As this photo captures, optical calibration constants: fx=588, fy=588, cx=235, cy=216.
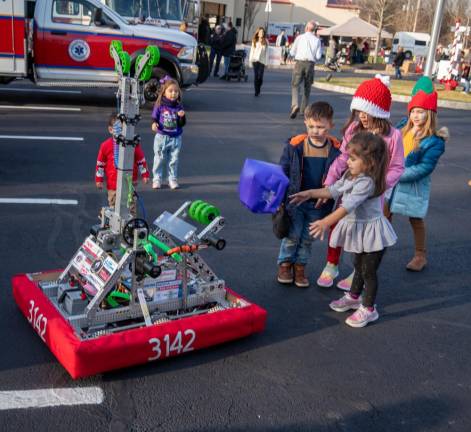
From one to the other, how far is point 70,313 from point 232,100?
12764 mm

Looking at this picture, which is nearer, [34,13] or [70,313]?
[70,313]

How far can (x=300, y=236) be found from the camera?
194 inches

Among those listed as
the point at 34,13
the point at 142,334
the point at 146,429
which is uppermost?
the point at 34,13

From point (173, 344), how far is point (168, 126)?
13.5ft

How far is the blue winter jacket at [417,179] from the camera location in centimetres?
528

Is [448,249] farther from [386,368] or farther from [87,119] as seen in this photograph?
[87,119]

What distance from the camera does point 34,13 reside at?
11.8 meters

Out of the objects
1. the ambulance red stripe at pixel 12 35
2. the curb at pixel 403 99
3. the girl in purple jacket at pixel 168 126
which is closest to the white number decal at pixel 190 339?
the girl in purple jacket at pixel 168 126

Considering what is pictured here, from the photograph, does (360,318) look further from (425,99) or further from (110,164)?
(110,164)

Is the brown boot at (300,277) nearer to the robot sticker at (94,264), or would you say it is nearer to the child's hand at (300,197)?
the child's hand at (300,197)

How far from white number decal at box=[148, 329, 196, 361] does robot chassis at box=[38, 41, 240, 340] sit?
6.7 inches

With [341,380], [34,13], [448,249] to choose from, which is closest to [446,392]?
[341,380]

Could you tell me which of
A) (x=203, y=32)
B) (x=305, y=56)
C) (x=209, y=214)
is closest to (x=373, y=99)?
(x=209, y=214)

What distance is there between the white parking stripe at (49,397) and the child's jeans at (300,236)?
2.13m
